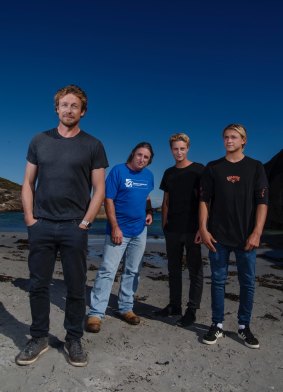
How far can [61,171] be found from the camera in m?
3.77

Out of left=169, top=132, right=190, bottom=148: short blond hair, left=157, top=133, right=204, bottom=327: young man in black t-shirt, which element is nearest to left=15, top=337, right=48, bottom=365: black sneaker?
left=157, top=133, right=204, bottom=327: young man in black t-shirt

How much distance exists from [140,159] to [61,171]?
1.75m

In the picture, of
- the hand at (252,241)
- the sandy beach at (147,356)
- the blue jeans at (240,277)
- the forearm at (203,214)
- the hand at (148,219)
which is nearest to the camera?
the sandy beach at (147,356)

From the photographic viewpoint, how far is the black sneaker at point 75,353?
3.73 meters

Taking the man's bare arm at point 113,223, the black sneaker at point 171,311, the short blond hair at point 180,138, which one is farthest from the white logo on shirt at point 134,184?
the black sneaker at point 171,311

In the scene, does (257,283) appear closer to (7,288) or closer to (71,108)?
(7,288)

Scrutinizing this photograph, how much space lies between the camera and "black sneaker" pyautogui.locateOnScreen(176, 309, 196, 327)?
206 inches

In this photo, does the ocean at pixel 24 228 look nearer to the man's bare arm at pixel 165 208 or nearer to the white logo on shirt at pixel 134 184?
the man's bare arm at pixel 165 208

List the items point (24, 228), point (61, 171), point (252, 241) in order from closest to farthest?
point (61, 171) → point (252, 241) → point (24, 228)

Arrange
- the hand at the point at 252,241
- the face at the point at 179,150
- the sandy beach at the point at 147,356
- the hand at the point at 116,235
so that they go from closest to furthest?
1. the sandy beach at the point at 147,356
2. the hand at the point at 252,241
3. the hand at the point at 116,235
4. the face at the point at 179,150

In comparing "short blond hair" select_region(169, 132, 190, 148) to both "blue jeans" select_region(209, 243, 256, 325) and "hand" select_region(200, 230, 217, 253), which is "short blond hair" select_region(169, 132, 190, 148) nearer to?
"hand" select_region(200, 230, 217, 253)

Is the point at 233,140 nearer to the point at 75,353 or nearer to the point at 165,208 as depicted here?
the point at 165,208

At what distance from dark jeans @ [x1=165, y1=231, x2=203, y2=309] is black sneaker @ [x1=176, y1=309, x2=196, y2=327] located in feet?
0.28

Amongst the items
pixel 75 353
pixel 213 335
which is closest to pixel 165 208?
pixel 213 335
